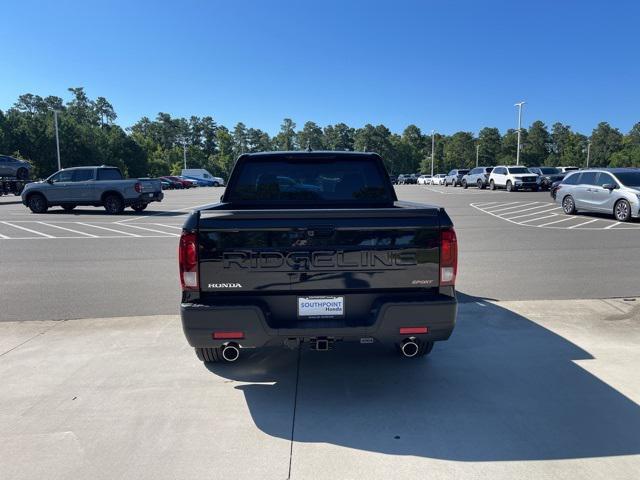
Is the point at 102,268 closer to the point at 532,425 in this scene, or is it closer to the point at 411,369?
the point at 411,369

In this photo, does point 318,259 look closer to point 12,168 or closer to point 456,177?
point 12,168

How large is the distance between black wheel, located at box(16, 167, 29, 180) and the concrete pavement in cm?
3123

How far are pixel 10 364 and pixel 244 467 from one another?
3029 mm

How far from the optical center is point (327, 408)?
3723 millimetres

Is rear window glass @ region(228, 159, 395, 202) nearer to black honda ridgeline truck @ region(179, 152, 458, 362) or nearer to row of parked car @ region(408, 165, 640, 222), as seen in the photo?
black honda ridgeline truck @ region(179, 152, 458, 362)

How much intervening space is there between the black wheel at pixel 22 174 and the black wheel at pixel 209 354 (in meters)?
33.3

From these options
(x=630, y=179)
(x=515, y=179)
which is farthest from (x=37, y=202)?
(x=515, y=179)

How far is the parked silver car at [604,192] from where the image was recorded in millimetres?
14875

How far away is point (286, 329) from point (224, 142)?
118381 mm

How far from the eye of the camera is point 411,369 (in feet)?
14.6

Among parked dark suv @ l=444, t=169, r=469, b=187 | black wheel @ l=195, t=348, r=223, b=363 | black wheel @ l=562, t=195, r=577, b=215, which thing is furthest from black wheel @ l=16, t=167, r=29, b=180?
parked dark suv @ l=444, t=169, r=469, b=187

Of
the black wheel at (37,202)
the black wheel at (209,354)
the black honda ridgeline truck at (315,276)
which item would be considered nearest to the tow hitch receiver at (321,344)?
the black honda ridgeline truck at (315,276)

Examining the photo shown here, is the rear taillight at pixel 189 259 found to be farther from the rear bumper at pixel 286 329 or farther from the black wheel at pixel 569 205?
the black wheel at pixel 569 205

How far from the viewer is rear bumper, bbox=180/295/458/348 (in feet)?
11.4
